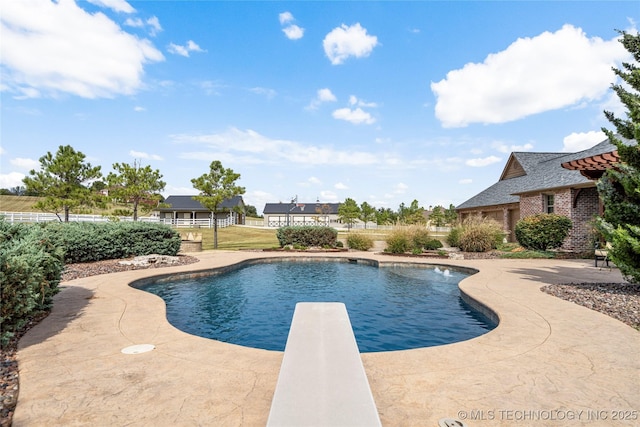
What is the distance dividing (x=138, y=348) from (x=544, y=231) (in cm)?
1790

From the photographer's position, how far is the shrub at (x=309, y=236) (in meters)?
19.9

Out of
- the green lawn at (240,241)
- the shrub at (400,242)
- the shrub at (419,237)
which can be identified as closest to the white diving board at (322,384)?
the shrub at (400,242)

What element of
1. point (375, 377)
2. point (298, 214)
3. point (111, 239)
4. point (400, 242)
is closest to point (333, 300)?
point (375, 377)

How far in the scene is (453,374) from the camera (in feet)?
11.2

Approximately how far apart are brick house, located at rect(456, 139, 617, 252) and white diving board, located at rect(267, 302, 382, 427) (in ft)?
33.3

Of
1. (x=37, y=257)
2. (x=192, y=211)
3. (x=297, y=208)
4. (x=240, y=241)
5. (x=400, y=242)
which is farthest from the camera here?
(x=297, y=208)

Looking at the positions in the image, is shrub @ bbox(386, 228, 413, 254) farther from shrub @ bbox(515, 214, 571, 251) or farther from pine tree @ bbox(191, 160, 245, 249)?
pine tree @ bbox(191, 160, 245, 249)

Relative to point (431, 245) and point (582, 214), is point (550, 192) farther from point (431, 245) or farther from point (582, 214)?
point (431, 245)

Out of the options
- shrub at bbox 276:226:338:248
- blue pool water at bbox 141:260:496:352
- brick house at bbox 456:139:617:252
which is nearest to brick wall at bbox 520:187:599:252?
brick house at bbox 456:139:617:252

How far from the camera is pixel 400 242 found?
16.9 meters

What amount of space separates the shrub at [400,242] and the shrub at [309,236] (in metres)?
4.16

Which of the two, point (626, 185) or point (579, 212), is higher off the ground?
point (626, 185)

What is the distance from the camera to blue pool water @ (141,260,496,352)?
18.6 feet

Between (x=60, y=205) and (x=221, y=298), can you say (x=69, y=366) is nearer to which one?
(x=221, y=298)
